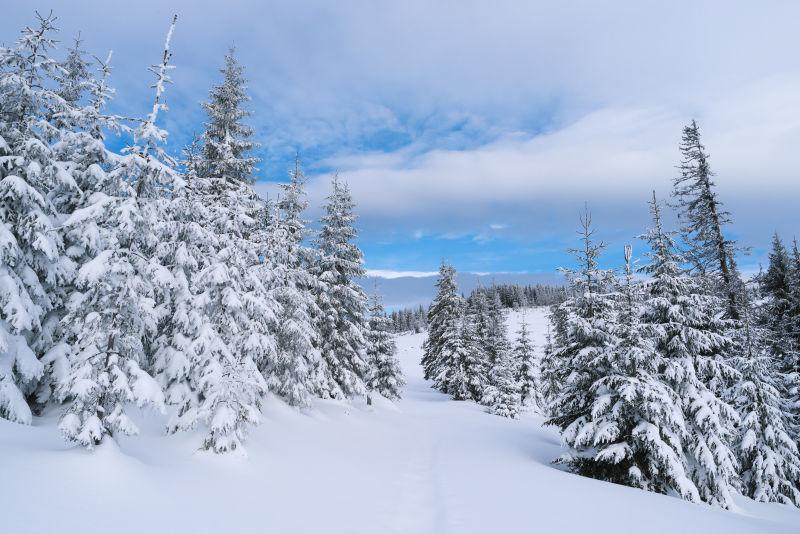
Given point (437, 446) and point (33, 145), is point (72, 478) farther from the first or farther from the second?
point (437, 446)

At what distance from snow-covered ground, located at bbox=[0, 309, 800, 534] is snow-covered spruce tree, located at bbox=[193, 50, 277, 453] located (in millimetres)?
1440

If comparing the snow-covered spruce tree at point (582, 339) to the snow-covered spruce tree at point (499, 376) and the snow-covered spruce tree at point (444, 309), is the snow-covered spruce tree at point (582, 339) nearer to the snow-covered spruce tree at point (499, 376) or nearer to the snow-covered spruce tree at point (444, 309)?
the snow-covered spruce tree at point (499, 376)

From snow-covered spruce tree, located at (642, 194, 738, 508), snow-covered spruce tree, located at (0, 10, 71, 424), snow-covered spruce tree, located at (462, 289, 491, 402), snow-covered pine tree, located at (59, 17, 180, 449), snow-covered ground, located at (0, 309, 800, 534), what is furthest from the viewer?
snow-covered spruce tree, located at (462, 289, 491, 402)

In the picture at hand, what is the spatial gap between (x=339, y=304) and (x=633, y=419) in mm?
17619

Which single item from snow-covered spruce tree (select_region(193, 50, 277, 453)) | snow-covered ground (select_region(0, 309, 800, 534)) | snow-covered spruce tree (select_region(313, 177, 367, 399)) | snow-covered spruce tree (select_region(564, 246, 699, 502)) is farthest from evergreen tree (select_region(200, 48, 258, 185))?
snow-covered spruce tree (select_region(564, 246, 699, 502))

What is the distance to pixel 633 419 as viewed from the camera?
51.3ft

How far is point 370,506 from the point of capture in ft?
37.8

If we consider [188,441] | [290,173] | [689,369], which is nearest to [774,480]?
[689,369]

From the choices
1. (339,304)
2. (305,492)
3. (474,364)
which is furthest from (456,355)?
(305,492)

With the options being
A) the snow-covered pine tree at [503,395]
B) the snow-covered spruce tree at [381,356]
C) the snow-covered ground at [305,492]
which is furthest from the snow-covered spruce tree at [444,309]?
the snow-covered ground at [305,492]

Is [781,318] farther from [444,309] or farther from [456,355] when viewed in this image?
[444,309]

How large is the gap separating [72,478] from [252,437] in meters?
8.59

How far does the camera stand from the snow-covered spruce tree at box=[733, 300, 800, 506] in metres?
18.5

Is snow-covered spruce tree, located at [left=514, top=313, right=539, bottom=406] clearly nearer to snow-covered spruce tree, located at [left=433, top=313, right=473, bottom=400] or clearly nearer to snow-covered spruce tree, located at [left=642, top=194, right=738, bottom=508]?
snow-covered spruce tree, located at [left=433, top=313, right=473, bottom=400]
